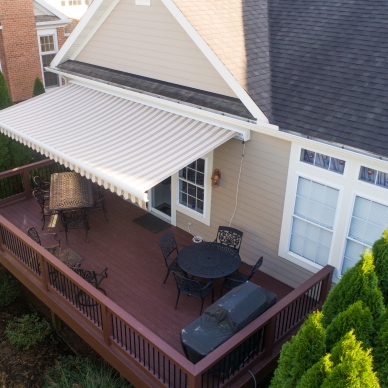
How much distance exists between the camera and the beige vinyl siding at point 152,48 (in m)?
11.3

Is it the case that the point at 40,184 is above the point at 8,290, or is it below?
above

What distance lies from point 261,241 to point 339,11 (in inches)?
245

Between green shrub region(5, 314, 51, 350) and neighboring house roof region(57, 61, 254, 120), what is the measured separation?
23.4 feet

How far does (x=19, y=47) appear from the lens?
2369 cm

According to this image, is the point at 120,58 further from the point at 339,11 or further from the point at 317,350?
the point at 317,350

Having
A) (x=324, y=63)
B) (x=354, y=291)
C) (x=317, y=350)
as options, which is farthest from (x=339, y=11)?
(x=317, y=350)

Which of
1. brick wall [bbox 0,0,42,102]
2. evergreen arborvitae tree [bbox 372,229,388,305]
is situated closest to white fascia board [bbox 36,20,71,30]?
brick wall [bbox 0,0,42,102]

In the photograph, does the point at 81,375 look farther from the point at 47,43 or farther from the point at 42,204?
the point at 47,43

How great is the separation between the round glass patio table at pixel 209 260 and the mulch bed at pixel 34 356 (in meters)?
3.79

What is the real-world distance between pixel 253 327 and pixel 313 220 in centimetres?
315

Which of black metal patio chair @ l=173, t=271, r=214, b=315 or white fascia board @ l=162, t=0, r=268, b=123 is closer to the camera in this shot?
black metal patio chair @ l=173, t=271, r=214, b=315

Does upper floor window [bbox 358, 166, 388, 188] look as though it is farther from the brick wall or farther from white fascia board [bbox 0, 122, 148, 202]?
the brick wall

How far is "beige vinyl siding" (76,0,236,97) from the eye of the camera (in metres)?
11.3

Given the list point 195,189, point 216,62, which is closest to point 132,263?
point 195,189
